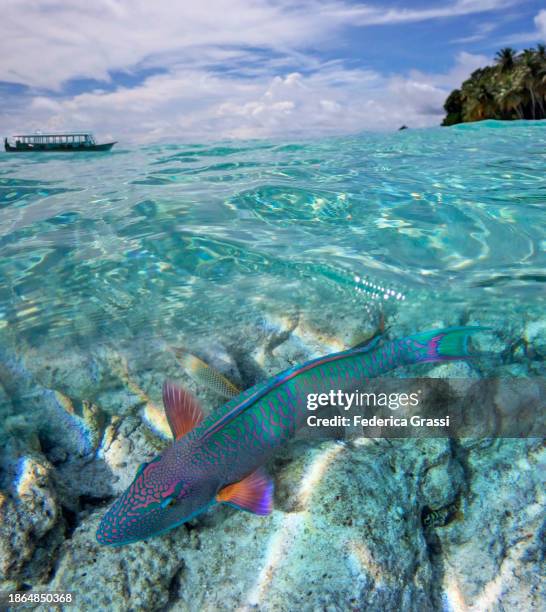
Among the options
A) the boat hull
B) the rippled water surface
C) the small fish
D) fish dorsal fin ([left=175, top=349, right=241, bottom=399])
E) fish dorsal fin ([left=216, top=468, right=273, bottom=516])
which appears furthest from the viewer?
the boat hull

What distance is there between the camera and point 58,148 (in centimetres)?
2362

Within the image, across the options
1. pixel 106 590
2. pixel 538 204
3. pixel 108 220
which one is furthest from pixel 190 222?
pixel 538 204

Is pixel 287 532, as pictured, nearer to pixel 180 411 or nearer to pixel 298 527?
pixel 298 527

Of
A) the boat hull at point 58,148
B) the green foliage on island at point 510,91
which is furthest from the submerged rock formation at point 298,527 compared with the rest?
the green foliage on island at point 510,91

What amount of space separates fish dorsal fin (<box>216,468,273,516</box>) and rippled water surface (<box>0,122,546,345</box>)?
4.79ft

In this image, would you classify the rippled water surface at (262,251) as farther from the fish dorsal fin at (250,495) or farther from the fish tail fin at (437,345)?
the fish dorsal fin at (250,495)

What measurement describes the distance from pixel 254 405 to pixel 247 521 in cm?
60

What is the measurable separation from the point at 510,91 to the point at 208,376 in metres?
62.1

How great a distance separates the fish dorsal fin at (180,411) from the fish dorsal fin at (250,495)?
0.32 metres

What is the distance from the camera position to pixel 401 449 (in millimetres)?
2496

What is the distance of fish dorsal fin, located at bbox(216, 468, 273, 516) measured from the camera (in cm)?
186

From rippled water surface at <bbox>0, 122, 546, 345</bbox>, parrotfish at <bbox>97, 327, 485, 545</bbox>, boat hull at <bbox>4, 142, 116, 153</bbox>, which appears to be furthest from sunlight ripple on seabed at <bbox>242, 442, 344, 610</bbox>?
boat hull at <bbox>4, 142, 116, 153</bbox>

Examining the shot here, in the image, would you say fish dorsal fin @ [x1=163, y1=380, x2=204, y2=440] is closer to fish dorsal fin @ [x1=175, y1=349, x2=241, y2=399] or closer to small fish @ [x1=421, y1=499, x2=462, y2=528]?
fish dorsal fin @ [x1=175, y1=349, x2=241, y2=399]

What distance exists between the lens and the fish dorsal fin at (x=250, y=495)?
6.11 ft
